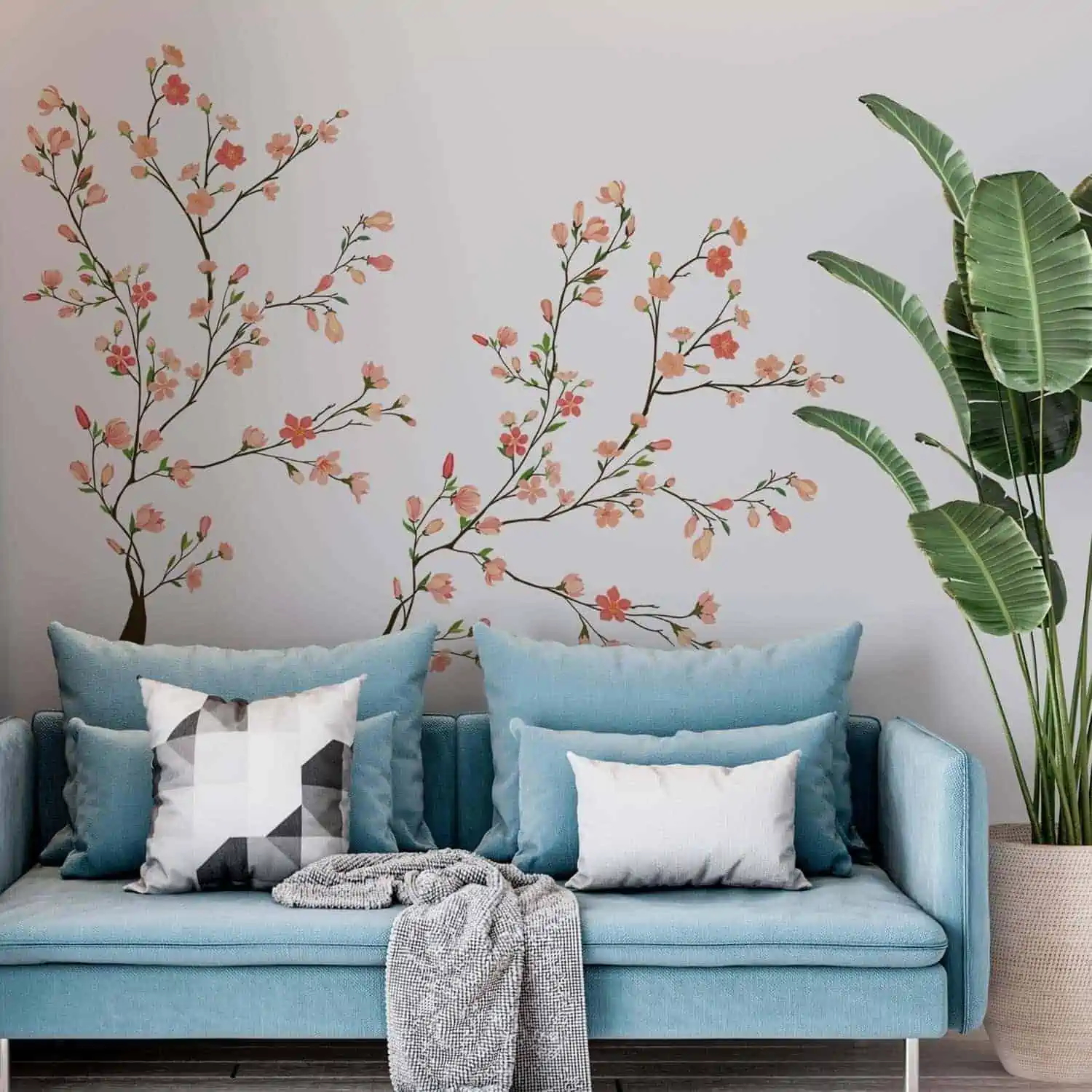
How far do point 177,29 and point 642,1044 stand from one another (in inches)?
100

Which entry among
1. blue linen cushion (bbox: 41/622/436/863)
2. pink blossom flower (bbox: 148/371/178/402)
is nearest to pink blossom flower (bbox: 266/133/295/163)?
pink blossom flower (bbox: 148/371/178/402)

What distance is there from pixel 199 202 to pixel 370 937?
1775mm

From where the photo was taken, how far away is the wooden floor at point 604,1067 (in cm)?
256

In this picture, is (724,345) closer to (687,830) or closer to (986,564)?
(986,564)

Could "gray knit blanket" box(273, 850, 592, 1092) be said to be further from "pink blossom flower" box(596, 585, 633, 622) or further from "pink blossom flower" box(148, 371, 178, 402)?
"pink blossom flower" box(148, 371, 178, 402)

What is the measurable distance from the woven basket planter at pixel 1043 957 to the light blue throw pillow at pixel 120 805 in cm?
125

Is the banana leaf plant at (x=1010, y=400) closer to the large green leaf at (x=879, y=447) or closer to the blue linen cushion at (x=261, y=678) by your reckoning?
the large green leaf at (x=879, y=447)

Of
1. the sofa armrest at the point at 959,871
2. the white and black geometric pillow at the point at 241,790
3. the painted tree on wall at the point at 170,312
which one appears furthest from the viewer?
the painted tree on wall at the point at 170,312

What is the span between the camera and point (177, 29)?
3.06 m

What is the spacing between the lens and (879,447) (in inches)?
108

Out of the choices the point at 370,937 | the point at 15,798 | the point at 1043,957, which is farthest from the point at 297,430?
the point at 1043,957

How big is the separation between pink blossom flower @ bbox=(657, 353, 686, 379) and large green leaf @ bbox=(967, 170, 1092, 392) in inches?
31.0

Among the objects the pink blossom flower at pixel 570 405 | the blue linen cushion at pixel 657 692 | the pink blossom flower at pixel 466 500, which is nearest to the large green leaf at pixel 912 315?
the blue linen cushion at pixel 657 692

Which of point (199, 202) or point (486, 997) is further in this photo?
point (199, 202)
